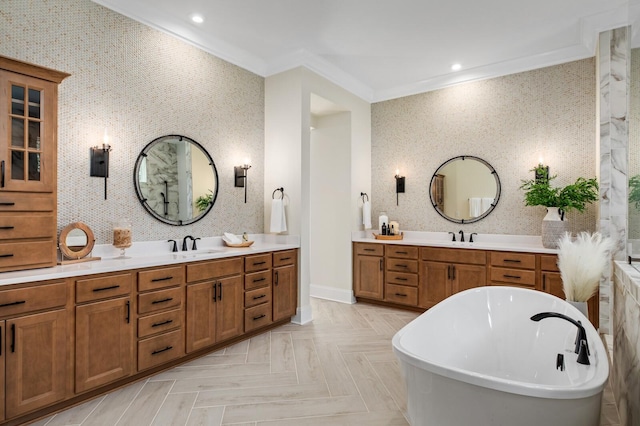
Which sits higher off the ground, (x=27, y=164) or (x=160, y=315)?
(x=27, y=164)

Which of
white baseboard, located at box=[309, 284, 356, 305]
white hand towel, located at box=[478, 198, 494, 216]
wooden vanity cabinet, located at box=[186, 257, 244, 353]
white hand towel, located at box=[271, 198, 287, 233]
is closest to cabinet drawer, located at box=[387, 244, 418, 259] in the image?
white baseboard, located at box=[309, 284, 356, 305]

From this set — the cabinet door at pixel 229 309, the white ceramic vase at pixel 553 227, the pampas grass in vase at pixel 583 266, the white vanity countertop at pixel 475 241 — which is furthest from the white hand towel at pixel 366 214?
the pampas grass in vase at pixel 583 266

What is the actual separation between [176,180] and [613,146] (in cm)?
416

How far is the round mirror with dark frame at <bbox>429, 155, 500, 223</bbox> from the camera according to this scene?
4.61m

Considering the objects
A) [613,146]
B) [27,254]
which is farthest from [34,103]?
[613,146]

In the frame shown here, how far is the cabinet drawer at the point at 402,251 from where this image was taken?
4.61 metres

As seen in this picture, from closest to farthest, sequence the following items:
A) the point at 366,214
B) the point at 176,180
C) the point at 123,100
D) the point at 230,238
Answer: the point at 123,100 → the point at 176,180 → the point at 230,238 → the point at 366,214

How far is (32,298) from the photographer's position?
2.16m

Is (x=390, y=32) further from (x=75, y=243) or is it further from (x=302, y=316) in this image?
(x=75, y=243)

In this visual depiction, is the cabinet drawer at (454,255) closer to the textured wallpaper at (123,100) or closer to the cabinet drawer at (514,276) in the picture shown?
the cabinet drawer at (514,276)

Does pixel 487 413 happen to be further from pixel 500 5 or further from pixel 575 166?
pixel 575 166

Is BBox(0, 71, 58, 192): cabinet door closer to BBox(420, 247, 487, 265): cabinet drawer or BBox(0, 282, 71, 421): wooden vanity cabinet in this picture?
BBox(0, 282, 71, 421): wooden vanity cabinet

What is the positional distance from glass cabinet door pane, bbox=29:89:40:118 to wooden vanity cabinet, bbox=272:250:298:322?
7.65 feet

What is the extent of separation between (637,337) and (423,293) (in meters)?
2.75
